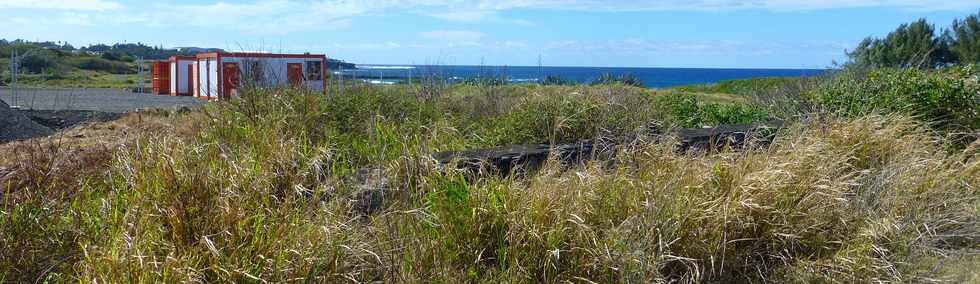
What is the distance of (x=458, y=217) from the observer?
4836mm

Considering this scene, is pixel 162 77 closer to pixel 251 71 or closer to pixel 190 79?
pixel 190 79

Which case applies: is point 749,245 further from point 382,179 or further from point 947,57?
point 947,57

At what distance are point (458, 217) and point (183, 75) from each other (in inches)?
1171

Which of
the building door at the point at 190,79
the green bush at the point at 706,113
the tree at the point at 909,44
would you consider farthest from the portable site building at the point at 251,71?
the tree at the point at 909,44

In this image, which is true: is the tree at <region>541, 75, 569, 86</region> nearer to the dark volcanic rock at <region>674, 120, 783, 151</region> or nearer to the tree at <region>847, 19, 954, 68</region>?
the dark volcanic rock at <region>674, 120, 783, 151</region>

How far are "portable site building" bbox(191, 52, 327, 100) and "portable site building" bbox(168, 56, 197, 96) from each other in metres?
0.99

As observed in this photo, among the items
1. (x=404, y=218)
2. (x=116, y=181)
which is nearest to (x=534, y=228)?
(x=404, y=218)

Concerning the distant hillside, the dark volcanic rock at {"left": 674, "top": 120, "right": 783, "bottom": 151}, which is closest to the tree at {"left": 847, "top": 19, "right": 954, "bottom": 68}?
the distant hillside

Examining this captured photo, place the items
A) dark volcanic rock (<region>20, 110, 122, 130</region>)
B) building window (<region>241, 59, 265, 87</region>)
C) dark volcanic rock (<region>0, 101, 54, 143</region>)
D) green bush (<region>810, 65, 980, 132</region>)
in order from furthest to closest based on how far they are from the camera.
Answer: dark volcanic rock (<region>20, 110, 122, 130</region>) < dark volcanic rock (<region>0, 101, 54, 143</region>) < green bush (<region>810, 65, 980, 132</region>) < building window (<region>241, 59, 265, 87</region>)

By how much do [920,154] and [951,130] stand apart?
216 centimetres

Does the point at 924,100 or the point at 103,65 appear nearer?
the point at 924,100

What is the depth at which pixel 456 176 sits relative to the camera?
5395 mm

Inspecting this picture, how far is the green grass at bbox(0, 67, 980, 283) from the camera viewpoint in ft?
13.9

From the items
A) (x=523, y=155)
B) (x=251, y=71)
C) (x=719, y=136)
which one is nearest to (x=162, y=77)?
(x=251, y=71)
